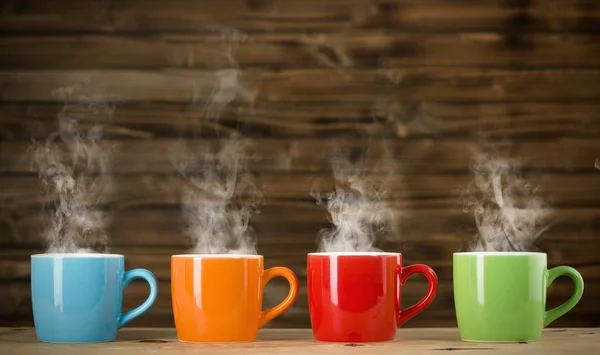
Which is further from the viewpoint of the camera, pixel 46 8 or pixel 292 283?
pixel 46 8

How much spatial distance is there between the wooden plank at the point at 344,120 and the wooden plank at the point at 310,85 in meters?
0.01

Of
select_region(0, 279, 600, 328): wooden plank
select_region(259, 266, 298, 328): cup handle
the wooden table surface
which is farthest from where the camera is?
select_region(0, 279, 600, 328): wooden plank

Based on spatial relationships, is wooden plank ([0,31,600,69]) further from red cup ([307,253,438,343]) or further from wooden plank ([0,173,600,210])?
red cup ([307,253,438,343])

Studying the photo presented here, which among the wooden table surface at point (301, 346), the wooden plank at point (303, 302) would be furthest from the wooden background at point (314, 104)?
the wooden table surface at point (301, 346)

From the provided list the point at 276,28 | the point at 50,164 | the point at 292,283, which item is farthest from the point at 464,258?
the point at 50,164

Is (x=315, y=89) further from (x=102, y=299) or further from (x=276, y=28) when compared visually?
(x=102, y=299)

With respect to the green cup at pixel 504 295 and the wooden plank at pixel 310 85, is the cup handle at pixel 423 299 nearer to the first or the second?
the green cup at pixel 504 295

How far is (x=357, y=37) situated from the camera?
1347 millimetres

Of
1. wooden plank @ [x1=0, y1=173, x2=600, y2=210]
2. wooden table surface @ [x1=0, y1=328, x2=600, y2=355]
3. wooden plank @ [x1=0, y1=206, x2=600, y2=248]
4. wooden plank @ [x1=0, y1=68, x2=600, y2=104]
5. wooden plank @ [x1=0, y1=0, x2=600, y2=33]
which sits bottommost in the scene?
wooden table surface @ [x1=0, y1=328, x2=600, y2=355]

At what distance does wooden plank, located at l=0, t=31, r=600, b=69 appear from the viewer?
52.9 inches

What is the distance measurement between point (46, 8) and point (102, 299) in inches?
22.0

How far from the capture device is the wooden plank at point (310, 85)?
134cm

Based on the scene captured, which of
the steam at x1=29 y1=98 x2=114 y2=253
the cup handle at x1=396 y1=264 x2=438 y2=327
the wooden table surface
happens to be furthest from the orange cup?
the steam at x1=29 y1=98 x2=114 y2=253

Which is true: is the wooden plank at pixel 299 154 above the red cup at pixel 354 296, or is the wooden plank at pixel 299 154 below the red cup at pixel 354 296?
above
